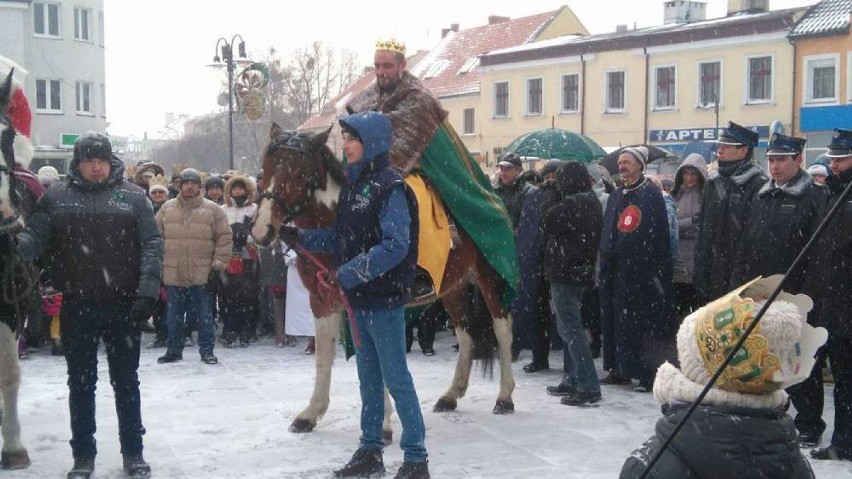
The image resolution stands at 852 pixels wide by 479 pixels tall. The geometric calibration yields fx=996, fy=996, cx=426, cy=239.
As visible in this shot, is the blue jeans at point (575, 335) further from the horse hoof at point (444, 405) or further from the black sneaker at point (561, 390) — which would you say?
the horse hoof at point (444, 405)

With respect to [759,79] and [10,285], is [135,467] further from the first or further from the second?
[759,79]

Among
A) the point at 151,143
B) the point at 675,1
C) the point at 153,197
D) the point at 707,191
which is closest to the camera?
the point at 707,191

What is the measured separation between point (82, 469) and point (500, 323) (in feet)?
11.1

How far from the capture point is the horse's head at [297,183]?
6355 mm

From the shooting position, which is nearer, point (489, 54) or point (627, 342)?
point (627, 342)

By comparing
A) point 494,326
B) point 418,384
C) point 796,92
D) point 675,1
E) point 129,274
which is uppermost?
point 675,1

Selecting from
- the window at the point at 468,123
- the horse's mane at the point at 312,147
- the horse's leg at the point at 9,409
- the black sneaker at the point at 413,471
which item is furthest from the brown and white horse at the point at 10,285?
the window at the point at 468,123

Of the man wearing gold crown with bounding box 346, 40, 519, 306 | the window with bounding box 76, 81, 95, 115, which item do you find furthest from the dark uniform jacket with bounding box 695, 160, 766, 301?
the window with bounding box 76, 81, 95, 115

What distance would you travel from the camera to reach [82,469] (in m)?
5.74

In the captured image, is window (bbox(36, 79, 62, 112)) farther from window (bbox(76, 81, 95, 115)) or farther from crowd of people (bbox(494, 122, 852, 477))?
crowd of people (bbox(494, 122, 852, 477))

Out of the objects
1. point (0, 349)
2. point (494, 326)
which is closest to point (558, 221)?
point (494, 326)

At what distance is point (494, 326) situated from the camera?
785 cm

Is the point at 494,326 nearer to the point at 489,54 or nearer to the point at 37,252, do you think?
the point at 37,252

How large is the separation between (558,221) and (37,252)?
13.8ft
